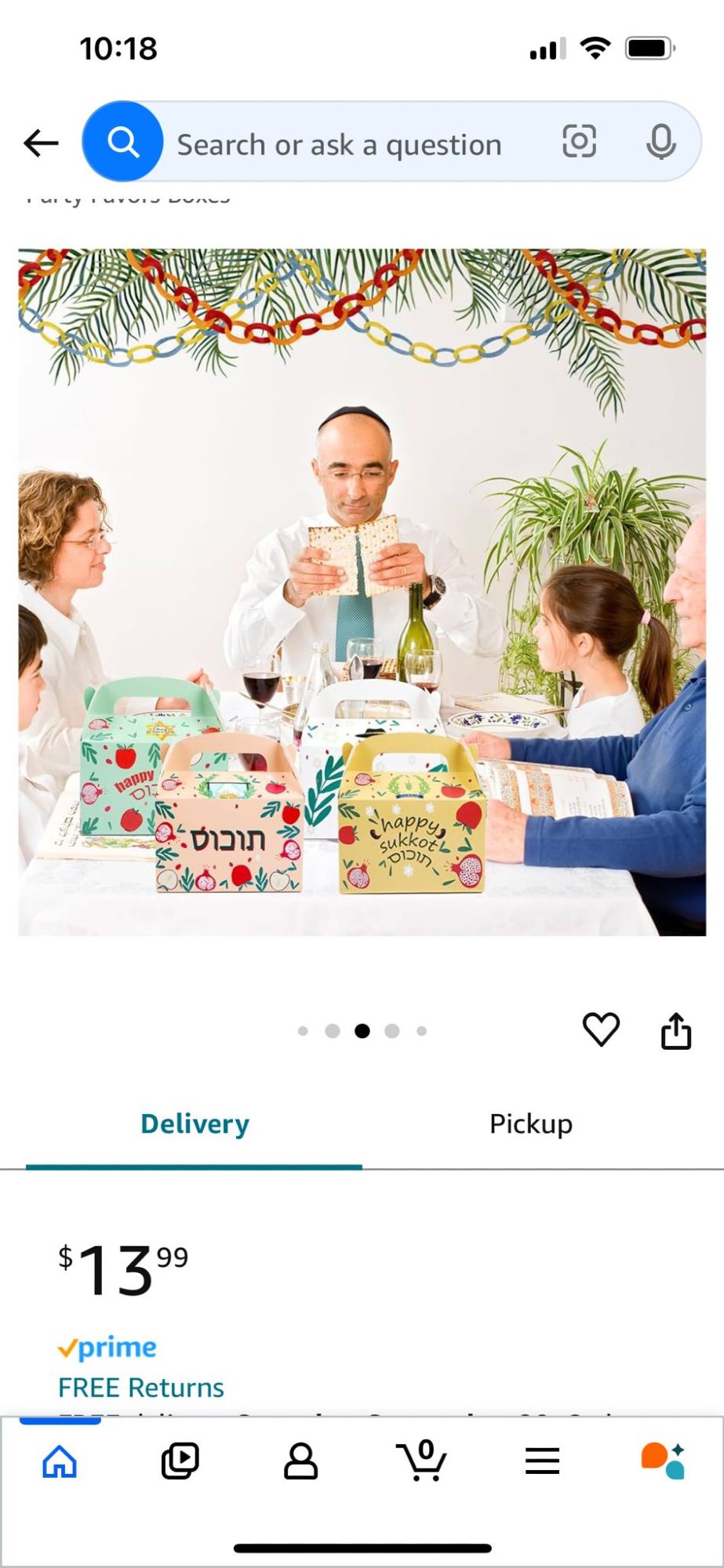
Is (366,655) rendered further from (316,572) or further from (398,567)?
(398,567)

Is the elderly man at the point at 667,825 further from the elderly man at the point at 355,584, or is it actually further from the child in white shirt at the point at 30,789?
Answer: the elderly man at the point at 355,584

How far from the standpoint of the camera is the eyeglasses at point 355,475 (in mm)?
3775

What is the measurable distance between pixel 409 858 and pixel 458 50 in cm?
85

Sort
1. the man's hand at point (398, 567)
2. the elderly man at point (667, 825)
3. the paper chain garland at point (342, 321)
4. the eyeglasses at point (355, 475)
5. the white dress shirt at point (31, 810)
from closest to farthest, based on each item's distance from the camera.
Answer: the elderly man at point (667, 825) < the white dress shirt at point (31, 810) < the man's hand at point (398, 567) < the eyeglasses at point (355, 475) < the paper chain garland at point (342, 321)

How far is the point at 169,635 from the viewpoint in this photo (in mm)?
4668

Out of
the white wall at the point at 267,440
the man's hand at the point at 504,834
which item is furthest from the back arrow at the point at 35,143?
the white wall at the point at 267,440

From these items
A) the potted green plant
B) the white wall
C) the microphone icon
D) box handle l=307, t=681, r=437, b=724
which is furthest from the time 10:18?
the white wall

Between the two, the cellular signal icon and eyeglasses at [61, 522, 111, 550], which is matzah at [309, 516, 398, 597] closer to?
eyeglasses at [61, 522, 111, 550]

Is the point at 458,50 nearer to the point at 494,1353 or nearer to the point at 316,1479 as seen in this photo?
the point at 494,1353

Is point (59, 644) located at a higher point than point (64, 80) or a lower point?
lower

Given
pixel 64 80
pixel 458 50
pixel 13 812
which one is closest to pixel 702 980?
pixel 13 812

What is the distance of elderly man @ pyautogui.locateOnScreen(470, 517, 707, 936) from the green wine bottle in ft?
2.36

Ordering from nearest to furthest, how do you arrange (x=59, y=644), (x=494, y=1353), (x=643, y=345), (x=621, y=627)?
(x=494, y=1353) → (x=621, y=627) → (x=59, y=644) → (x=643, y=345)

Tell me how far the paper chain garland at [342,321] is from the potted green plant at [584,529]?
42cm
